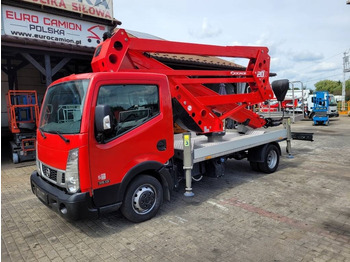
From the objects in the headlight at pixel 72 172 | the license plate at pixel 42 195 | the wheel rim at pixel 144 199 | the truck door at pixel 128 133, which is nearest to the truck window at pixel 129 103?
the truck door at pixel 128 133

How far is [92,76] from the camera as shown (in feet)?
10.8

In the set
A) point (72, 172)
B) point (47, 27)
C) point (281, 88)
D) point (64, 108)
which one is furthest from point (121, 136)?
point (47, 27)

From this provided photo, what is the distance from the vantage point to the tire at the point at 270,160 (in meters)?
6.20

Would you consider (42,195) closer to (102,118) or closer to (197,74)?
(102,118)

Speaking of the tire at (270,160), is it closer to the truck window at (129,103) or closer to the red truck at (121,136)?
the red truck at (121,136)

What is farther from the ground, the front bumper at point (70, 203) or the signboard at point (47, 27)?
the signboard at point (47, 27)

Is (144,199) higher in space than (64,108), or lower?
lower

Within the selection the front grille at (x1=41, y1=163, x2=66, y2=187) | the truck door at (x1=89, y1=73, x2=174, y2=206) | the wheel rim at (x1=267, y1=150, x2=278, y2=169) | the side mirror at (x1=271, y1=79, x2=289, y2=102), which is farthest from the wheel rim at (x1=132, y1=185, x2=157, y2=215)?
the side mirror at (x1=271, y1=79, x2=289, y2=102)

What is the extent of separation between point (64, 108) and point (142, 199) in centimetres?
172

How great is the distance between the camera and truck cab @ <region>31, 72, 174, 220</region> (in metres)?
3.15

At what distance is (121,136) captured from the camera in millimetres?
3467

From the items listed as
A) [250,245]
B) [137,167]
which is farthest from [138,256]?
[250,245]

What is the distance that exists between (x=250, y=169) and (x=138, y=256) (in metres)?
4.59

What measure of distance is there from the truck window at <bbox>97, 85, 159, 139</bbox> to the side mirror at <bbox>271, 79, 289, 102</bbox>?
365 centimetres
